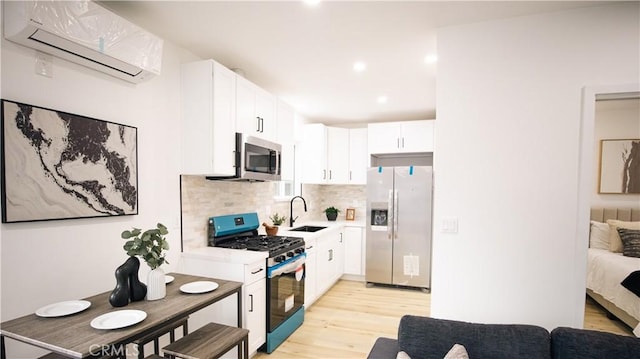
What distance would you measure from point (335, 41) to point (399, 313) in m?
3.04

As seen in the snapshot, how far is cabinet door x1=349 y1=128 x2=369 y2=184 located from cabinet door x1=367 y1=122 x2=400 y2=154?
0.17 metres

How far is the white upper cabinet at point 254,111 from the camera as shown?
282 centimetres

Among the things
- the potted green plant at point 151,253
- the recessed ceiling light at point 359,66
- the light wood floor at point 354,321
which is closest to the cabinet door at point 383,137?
the recessed ceiling light at point 359,66

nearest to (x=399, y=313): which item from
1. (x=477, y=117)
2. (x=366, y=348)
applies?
(x=366, y=348)

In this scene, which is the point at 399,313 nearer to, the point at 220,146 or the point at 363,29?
the point at 220,146

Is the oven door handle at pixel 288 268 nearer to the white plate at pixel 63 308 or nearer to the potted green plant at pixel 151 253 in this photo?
the potted green plant at pixel 151 253

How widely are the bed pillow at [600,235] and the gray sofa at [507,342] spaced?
2887mm

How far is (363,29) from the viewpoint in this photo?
2.25 meters

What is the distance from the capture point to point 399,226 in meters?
4.41

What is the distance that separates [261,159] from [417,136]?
2712mm

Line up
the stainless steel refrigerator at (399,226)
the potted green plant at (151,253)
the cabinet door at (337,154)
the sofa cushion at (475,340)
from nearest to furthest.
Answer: the sofa cushion at (475,340) → the potted green plant at (151,253) → the stainless steel refrigerator at (399,226) → the cabinet door at (337,154)

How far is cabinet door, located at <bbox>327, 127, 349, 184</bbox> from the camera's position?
520 centimetres

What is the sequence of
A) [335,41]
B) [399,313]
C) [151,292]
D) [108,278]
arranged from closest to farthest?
[151,292] → [108,278] → [335,41] → [399,313]

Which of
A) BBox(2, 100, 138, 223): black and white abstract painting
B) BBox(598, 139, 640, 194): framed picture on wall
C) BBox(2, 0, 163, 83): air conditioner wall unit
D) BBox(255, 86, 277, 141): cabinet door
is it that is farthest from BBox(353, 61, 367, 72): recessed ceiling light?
BBox(598, 139, 640, 194): framed picture on wall
